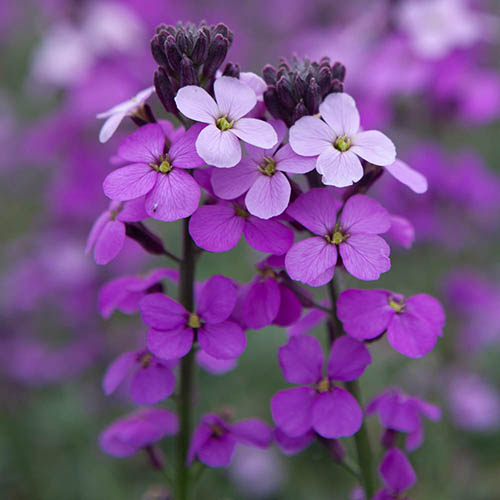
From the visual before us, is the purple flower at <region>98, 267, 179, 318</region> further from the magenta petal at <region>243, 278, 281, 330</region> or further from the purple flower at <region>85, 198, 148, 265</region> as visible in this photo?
the magenta petal at <region>243, 278, 281, 330</region>

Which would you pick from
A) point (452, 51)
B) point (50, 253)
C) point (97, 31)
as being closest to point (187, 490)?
point (50, 253)

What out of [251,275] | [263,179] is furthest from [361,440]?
[251,275]

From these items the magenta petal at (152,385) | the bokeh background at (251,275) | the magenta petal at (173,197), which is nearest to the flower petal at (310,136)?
the magenta petal at (173,197)

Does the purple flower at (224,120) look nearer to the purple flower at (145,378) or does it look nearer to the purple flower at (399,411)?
the purple flower at (145,378)

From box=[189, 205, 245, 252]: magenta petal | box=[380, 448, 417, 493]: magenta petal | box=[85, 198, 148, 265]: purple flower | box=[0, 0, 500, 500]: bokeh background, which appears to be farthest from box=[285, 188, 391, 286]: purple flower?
box=[0, 0, 500, 500]: bokeh background

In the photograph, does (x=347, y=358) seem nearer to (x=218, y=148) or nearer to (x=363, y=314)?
(x=363, y=314)
